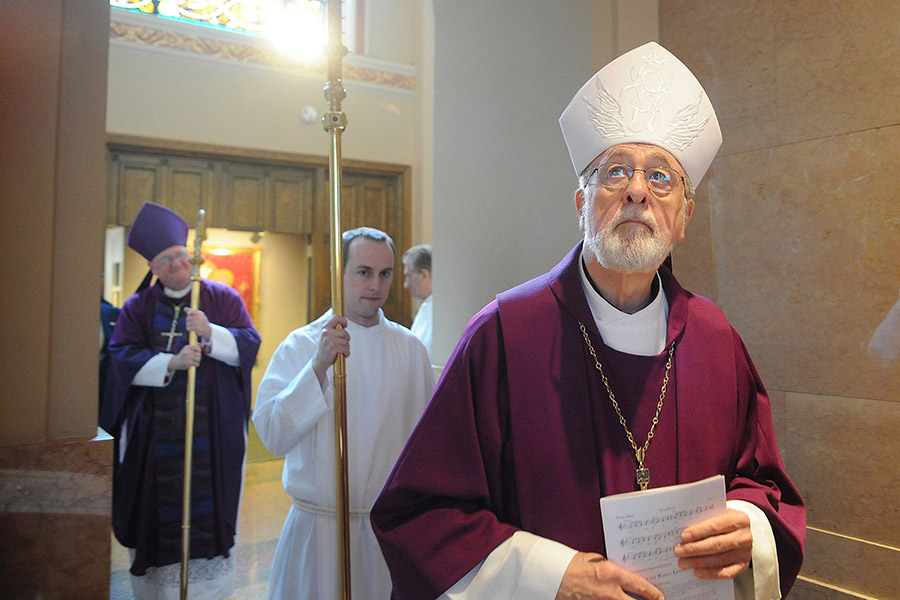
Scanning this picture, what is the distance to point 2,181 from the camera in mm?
1445

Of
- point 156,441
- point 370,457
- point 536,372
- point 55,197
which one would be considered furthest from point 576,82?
point 156,441

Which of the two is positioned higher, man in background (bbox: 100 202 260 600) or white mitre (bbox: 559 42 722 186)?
white mitre (bbox: 559 42 722 186)

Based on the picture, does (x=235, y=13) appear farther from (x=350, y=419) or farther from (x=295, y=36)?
(x=350, y=419)

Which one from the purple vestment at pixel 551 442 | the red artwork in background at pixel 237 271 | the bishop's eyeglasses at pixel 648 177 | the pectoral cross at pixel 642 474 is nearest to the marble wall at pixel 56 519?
the purple vestment at pixel 551 442

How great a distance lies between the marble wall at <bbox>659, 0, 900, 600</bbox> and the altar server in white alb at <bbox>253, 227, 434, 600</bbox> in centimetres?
126

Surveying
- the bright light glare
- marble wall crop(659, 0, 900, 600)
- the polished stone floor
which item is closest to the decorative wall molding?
the bright light glare

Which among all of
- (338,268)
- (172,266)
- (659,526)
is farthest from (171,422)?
(659,526)

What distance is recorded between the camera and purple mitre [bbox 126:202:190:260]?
3736 millimetres

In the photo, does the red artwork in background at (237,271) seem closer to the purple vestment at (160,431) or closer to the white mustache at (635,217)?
the purple vestment at (160,431)

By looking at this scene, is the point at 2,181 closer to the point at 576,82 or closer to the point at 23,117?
the point at 23,117

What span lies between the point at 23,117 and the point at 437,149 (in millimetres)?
2257

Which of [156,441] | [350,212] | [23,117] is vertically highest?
[350,212]

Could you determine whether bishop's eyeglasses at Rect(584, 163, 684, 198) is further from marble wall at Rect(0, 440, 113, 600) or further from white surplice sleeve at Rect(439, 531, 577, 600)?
marble wall at Rect(0, 440, 113, 600)

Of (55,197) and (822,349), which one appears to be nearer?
(55,197)
